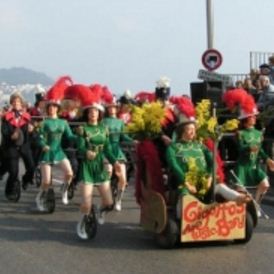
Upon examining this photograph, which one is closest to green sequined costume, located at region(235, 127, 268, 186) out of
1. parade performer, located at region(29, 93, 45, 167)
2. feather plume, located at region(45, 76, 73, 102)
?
feather plume, located at region(45, 76, 73, 102)

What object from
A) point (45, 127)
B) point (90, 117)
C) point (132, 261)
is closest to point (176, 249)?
point (132, 261)

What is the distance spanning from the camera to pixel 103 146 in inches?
404

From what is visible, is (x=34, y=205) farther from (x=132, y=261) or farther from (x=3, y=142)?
(x=132, y=261)

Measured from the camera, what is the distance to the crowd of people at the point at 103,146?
9586 mm

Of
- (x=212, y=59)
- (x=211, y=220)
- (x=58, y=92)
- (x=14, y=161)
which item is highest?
(x=212, y=59)

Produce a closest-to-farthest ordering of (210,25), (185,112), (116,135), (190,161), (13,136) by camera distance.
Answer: (190,161) → (185,112) → (116,135) → (13,136) → (210,25)

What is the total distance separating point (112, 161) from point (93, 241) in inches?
45.7

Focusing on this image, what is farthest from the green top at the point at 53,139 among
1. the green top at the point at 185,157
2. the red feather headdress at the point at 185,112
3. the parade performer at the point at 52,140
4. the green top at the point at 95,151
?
the green top at the point at 185,157

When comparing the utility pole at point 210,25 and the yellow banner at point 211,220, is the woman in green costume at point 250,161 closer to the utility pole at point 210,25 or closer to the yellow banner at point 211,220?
the yellow banner at point 211,220

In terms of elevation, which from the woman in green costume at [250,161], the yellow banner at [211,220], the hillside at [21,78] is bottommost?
the hillside at [21,78]

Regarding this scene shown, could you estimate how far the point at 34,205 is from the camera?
13.0 metres

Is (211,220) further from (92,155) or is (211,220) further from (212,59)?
(212,59)

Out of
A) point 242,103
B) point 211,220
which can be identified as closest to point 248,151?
point 242,103

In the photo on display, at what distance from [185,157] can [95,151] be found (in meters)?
1.29
